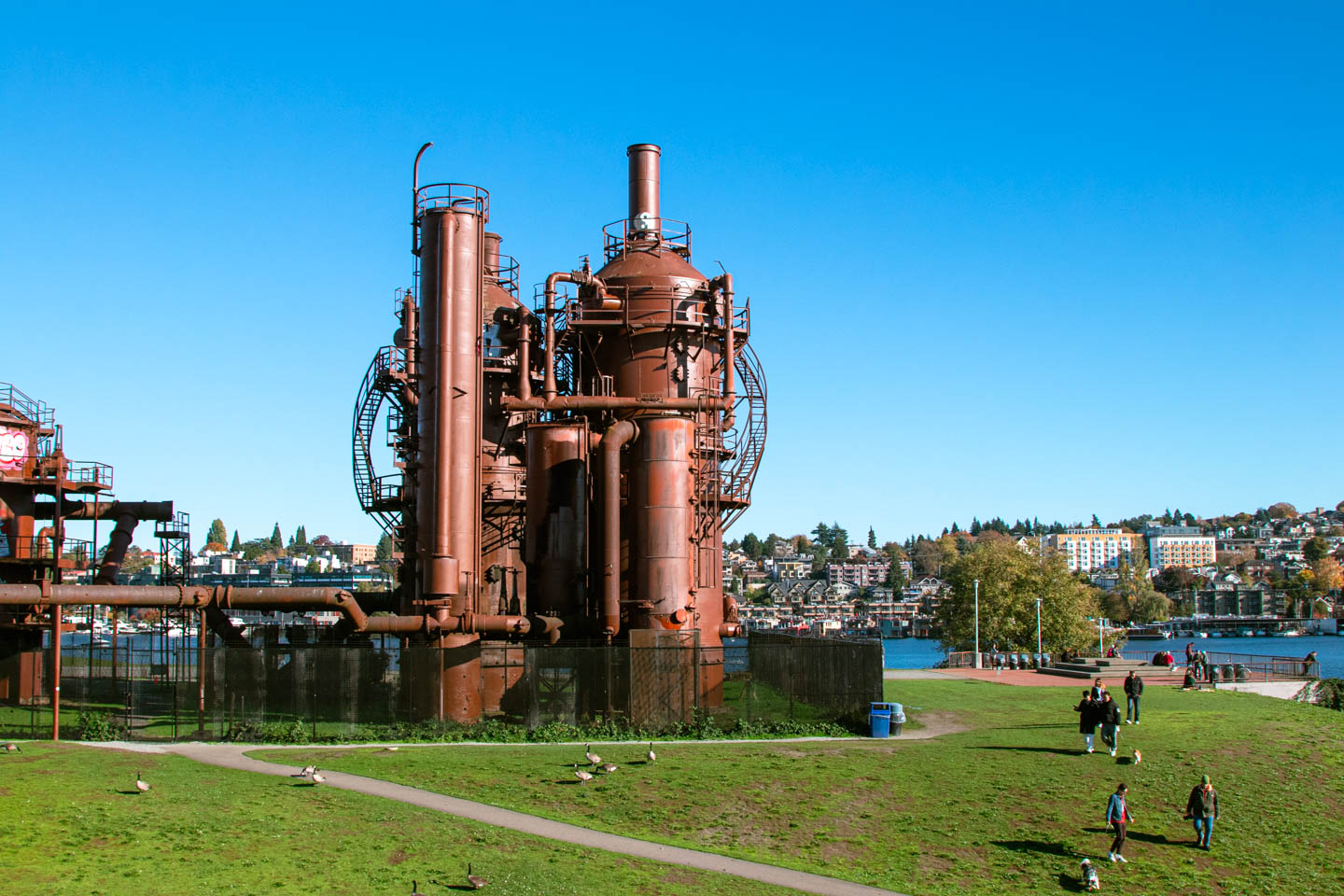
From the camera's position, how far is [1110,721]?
32.3 meters

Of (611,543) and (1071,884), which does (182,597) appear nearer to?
(611,543)

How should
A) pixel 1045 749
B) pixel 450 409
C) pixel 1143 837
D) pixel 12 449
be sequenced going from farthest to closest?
pixel 12 449, pixel 450 409, pixel 1045 749, pixel 1143 837

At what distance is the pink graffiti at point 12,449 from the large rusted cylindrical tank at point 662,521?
22.6m

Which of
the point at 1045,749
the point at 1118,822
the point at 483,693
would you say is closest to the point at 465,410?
the point at 483,693

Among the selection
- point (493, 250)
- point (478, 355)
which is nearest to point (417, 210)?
point (478, 355)

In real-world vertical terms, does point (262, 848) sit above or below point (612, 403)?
below

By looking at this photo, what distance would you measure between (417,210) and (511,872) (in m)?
27.3

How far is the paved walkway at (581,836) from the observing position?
75.4ft

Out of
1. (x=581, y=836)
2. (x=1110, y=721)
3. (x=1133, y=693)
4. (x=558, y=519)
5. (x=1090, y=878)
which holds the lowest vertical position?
(x=1090, y=878)

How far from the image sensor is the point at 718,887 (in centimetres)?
2230

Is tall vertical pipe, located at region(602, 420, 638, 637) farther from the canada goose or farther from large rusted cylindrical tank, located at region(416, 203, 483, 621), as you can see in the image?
the canada goose

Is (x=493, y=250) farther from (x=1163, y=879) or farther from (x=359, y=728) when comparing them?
(x=1163, y=879)

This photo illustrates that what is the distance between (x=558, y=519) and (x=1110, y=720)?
65.9 ft

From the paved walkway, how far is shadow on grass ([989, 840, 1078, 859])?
12.5ft
